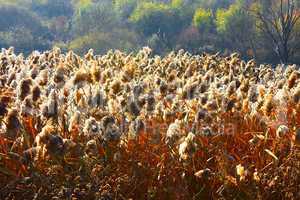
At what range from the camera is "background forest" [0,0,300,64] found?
154ft

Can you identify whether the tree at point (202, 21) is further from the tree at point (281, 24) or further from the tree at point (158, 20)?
the tree at point (281, 24)

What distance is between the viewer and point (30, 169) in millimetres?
2508

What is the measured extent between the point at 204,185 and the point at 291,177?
1.42ft

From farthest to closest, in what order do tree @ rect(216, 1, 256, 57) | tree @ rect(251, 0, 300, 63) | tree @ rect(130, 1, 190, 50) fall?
tree @ rect(130, 1, 190, 50) → tree @ rect(216, 1, 256, 57) → tree @ rect(251, 0, 300, 63)

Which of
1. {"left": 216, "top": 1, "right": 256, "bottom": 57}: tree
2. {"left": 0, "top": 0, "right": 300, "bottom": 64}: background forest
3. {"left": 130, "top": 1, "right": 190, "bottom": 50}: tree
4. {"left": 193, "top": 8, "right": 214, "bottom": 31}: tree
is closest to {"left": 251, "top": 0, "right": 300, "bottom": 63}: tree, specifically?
A: {"left": 0, "top": 0, "right": 300, "bottom": 64}: background forest

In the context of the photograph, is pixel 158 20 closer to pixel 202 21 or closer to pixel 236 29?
pixel 202 21

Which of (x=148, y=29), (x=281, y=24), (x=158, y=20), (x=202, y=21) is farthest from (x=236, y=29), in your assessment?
(x=281, y=24)

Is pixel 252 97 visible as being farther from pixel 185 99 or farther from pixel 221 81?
pixel 221 81

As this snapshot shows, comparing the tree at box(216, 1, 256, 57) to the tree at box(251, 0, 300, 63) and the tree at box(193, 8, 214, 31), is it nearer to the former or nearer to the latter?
the tree at box(193, 8, 214, 31)

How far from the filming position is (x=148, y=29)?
56938 mm

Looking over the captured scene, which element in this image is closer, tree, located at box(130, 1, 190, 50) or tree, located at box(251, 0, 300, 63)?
tree, located at box(251, 0, 300, 63)

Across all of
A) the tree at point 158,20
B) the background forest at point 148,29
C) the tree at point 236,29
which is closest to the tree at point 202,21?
the background forest at point 148,29

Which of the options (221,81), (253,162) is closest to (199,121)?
(253,162)

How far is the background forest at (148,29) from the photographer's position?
154ft
